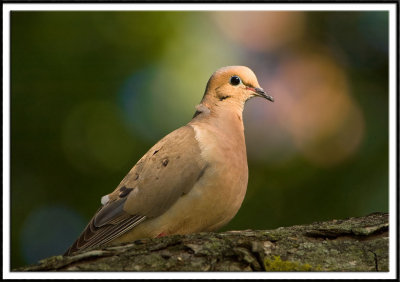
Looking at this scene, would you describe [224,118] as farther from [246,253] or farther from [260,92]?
[246,253]

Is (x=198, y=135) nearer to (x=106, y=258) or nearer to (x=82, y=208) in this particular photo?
(x=106, y=258)

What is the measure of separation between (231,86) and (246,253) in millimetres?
1626

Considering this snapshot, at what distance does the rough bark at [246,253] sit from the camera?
8.79 feet

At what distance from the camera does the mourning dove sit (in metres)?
3.29

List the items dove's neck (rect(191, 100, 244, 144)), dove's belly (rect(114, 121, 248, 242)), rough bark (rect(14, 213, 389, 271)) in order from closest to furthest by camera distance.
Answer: rough bark (rect(14, 213, 389, 271)) < dove's belly (rect(114, 121, 248, 242)) < dove's neck (rect(191, 100, 244, 144))

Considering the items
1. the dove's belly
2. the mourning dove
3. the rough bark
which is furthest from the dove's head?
the rough bark

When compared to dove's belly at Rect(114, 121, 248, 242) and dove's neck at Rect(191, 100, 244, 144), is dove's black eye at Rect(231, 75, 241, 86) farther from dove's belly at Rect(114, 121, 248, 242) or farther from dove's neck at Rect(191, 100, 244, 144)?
dove's belly at Rect(114, 121, 248, 242)

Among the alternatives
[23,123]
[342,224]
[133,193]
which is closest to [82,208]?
[23,123]

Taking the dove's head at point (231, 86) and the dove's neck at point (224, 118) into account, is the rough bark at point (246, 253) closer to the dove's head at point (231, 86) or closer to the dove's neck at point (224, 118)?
the dove's neck at point (224, 118)

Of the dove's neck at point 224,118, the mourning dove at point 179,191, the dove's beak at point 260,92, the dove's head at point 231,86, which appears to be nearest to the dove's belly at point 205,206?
the mourning dove at point 179,191

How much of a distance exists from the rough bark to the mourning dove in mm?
342

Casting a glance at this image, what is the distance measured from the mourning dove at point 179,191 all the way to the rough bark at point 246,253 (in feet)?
1.12

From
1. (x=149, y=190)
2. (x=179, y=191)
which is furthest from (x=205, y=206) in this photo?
(x=149, y=190)

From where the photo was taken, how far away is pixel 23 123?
4.71 m
